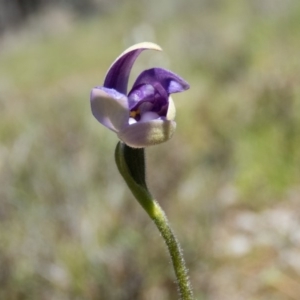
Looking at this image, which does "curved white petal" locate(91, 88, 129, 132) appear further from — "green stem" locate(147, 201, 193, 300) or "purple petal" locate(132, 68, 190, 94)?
"green stem" locate(147, 201, 193, 300)

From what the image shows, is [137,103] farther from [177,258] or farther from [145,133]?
[177,258]

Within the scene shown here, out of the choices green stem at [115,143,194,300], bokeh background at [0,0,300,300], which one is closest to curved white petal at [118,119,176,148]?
green stem at [115,143,194,300]

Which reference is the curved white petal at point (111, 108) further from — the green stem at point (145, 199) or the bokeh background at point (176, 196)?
the bokeh background at point (176, 196)

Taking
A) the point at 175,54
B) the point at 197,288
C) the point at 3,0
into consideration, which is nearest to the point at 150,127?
the point at 197,288

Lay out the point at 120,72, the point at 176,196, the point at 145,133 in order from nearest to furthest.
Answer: the point at 145,133
the point at 120,72
the point at 176,196

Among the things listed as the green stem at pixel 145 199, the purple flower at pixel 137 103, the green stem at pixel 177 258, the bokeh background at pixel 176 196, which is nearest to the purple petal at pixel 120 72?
the purple flower at pixel 137 103

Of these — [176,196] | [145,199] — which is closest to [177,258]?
[145,199]

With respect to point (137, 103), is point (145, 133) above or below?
below
